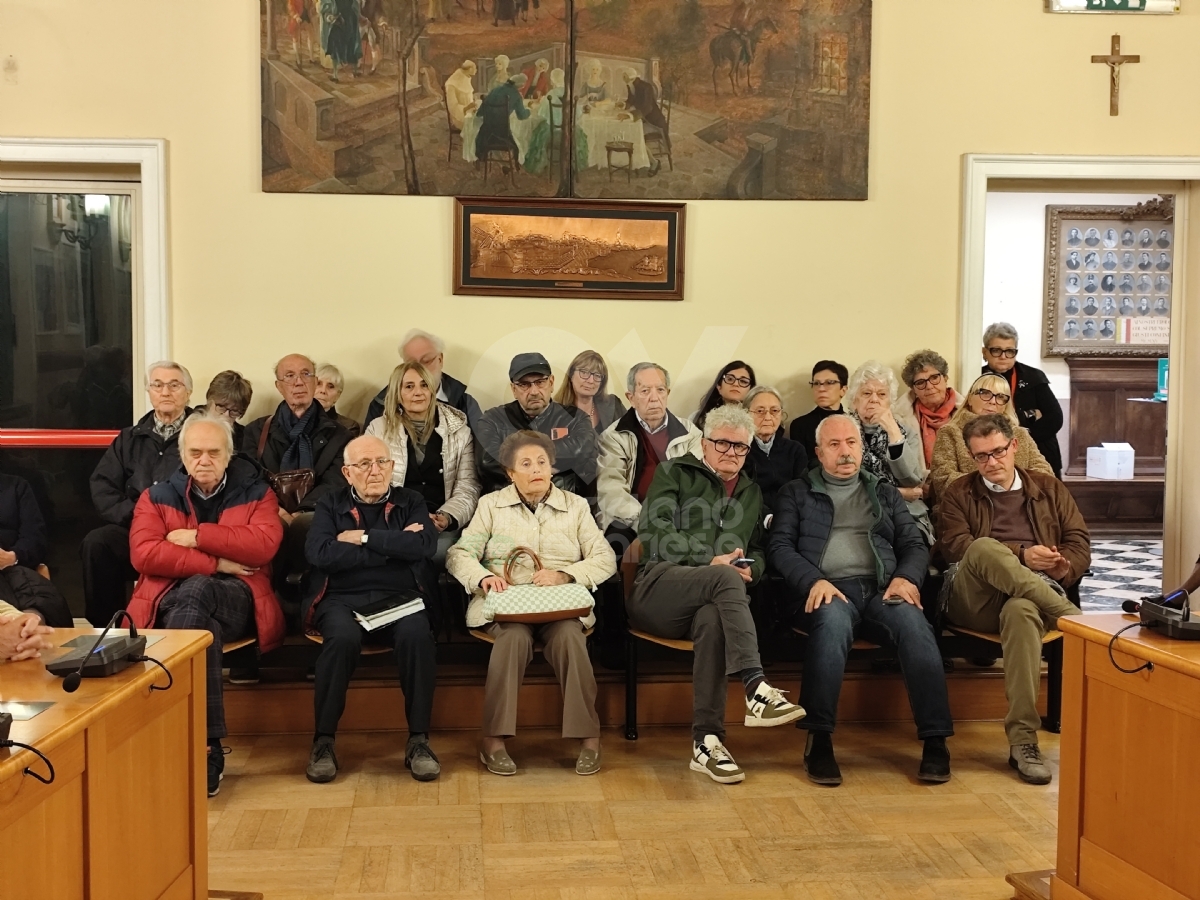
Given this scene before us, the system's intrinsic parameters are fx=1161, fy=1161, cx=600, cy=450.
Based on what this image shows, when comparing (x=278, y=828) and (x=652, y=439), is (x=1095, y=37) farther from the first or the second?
(x=278, y=828)

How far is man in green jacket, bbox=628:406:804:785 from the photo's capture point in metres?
3.88

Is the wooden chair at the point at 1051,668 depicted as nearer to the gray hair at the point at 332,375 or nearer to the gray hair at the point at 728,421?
the gray hair at the point at 728,421

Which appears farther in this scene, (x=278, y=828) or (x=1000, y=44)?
(x=1000, y=44)

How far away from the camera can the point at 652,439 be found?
4871 millimetres

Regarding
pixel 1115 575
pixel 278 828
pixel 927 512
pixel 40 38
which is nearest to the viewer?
pixel 278 828

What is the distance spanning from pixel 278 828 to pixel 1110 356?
7.97 metres

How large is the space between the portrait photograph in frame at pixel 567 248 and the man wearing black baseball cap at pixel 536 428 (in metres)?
0.53

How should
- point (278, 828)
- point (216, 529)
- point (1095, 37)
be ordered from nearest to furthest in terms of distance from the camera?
point (278, 828)
point (216, 529)
point (1095, 37)

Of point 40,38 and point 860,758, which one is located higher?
point 40,38

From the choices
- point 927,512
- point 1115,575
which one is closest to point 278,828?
point 927,512

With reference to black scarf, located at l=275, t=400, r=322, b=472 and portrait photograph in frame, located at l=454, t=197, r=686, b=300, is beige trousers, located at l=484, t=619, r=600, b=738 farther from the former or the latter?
portrait photograph in frame, located at l=454, t=197, r=686, b=300

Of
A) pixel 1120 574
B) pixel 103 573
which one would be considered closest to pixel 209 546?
pixel 103 573

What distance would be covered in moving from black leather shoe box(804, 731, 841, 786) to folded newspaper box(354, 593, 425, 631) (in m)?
1.40

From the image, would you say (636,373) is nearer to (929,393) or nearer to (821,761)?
(929,393)
